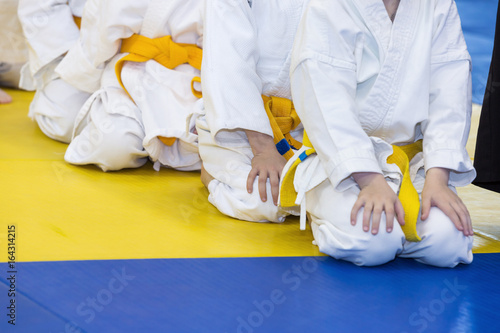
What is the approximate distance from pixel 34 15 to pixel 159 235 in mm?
1718

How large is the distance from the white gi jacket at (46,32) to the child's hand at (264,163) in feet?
4.56

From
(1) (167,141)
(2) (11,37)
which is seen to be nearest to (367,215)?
(1) (167,141)

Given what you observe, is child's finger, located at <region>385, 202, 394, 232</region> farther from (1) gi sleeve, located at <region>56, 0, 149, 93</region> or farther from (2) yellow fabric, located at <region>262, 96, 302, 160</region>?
(1) gi sleeve, located at <region>56, 0, 149, 93</region>

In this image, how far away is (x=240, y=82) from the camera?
206 centimetres

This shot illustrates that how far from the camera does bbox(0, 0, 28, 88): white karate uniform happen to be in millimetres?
3939

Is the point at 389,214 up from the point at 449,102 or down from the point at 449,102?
down

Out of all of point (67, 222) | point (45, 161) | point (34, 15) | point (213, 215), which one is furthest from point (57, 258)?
point (34, 15)

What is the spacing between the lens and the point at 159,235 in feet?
6.25

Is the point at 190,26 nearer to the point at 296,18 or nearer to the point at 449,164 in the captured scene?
the point at 296,18

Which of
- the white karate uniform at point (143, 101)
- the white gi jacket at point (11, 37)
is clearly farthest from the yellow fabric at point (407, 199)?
the white gi jacket at point (11, 37)

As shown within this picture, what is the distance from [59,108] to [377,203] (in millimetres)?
1792

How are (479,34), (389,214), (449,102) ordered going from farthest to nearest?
(479,34)
(449,102)
(389,214)

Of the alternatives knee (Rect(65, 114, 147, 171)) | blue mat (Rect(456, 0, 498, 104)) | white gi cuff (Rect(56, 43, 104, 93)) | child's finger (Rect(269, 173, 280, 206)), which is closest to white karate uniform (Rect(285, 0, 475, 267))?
child's finger (Rect(269, 173, 280, 206))

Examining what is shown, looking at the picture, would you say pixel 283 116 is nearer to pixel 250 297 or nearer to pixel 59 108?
pixel 250 297
